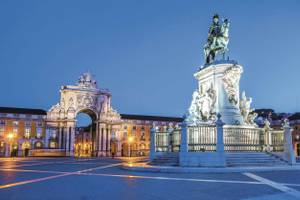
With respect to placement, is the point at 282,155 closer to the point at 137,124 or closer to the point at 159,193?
the point at 159,193

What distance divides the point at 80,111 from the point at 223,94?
224 ft

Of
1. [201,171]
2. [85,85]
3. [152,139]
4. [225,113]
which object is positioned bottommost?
[201,171]

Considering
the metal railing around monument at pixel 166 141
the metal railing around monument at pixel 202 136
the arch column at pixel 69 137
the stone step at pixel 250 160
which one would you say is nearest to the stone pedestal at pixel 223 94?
the metal railing around monument at pixel 166 141

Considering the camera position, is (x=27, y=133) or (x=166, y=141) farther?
(x=27, y=133)

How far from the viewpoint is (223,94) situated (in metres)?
21.0

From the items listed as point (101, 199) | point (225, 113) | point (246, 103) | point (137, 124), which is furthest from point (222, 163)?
point (137, 124)

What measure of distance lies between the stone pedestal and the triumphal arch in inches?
2406

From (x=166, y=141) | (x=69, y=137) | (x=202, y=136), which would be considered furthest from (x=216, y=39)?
(x=69, y=137)

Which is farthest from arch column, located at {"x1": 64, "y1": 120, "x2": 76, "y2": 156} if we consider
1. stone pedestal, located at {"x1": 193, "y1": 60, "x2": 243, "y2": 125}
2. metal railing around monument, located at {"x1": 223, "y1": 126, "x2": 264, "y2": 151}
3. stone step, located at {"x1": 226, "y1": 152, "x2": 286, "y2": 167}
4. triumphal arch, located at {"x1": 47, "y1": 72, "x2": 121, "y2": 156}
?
stone step, located at {"x1": 226, "y1": 152, "x2": 286, "y2": 167}

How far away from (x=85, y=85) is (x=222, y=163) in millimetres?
74714

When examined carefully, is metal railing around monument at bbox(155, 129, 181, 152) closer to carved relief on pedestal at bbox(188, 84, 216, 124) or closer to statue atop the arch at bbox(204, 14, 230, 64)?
carved relief on pedestal at bbox(188, 84, 216, 124)

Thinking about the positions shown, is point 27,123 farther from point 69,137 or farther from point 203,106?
point 203,106

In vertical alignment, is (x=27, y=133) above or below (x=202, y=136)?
above

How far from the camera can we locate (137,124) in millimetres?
98000
